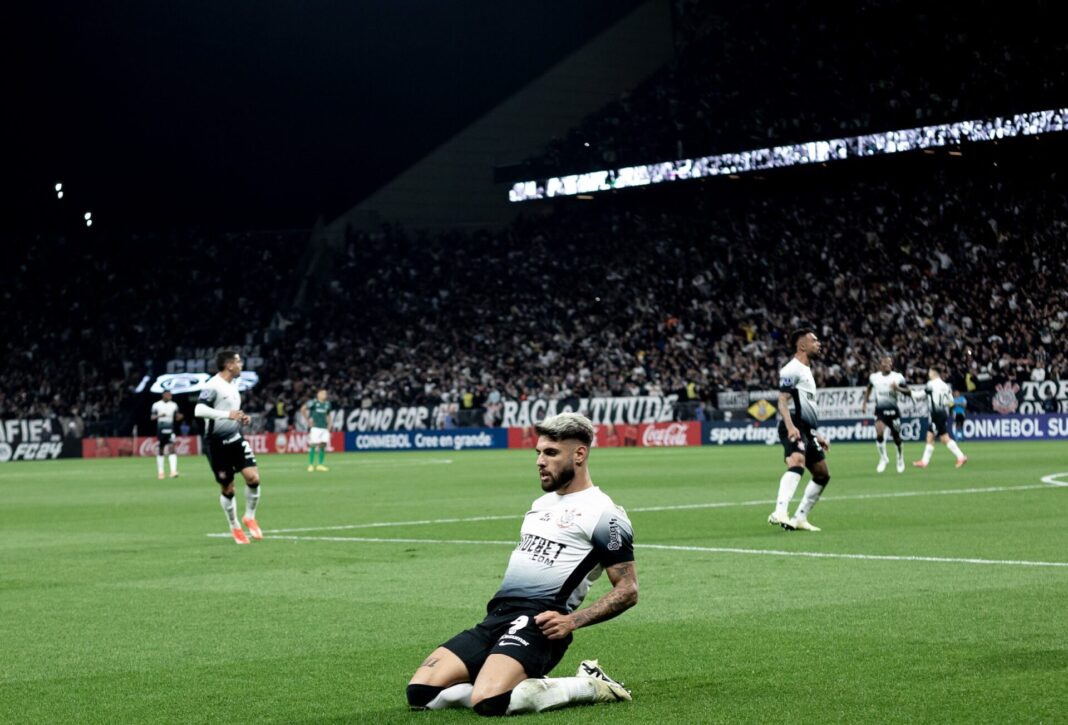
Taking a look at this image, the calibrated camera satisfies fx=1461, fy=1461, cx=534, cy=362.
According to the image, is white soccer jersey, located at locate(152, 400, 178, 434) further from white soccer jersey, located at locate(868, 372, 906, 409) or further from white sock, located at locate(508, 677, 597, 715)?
white sock, located at locate(508, 677, 597, 715)

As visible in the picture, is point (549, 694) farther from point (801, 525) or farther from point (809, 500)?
point (809, 500)

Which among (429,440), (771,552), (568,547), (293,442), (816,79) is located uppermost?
(816,79)

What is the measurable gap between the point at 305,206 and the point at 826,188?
23144mm

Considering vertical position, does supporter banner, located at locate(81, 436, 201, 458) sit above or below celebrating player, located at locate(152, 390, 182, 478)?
below

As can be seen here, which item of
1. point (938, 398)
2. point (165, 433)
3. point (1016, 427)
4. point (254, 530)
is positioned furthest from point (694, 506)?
point (1016, 427)

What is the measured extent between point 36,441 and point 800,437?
160ft

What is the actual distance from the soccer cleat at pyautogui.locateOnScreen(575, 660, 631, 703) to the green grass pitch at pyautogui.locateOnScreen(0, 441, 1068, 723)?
10 cm

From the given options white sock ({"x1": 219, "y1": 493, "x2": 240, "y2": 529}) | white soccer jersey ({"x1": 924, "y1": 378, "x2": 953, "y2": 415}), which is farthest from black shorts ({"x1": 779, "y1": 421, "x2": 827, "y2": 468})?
white soccer jersey ({"x1": 924, "y1": 378, "x2": 953, "y2": 415})

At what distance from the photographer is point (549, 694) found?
7.26 m

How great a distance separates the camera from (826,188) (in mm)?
58844

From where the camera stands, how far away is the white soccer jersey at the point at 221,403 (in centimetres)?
1792

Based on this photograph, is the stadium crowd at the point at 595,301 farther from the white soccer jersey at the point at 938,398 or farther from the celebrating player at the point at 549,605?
the celebrating player at the point at 549,605

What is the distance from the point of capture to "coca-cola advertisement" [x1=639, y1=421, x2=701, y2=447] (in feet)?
172

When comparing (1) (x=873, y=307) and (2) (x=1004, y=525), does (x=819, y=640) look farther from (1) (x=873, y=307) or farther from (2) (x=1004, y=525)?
(1) (x=873, y=307)
